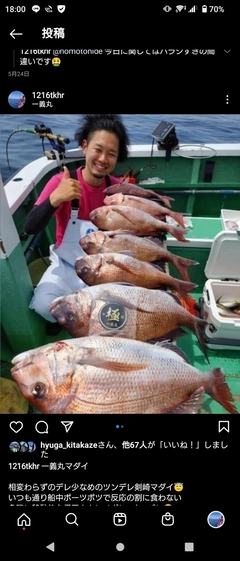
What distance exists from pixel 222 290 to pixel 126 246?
1061mm

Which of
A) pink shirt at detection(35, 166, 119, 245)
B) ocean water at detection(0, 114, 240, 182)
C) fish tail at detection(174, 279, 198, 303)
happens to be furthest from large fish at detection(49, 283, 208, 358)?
ocean water at detection(0, 114, 240, 182)

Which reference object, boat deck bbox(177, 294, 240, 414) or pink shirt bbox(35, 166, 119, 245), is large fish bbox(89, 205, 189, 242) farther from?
boat deck bbox(177, 294, 240, 414)

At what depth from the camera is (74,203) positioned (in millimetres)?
2840

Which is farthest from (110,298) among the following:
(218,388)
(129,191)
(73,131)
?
(73,131)

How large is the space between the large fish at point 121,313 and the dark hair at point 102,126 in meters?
1.29

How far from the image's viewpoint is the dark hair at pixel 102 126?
255 centimetres

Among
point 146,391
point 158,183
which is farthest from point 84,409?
point 158,183

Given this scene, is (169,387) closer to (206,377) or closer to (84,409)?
(206,377)

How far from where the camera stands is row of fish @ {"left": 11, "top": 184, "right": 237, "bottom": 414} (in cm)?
149
